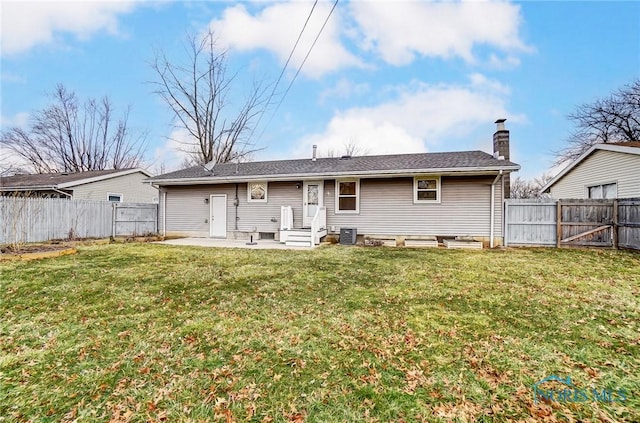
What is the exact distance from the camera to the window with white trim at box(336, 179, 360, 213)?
1097 cm

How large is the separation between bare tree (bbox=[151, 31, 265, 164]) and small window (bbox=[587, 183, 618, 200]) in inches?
743

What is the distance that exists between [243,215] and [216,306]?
322 inches

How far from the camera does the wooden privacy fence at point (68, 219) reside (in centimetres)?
1003

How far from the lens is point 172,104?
21453mm

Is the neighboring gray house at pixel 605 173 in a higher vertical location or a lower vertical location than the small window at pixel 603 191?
higher

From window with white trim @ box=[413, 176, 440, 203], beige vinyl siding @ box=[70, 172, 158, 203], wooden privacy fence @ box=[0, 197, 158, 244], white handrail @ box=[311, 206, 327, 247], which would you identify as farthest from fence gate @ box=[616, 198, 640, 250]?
beige vinyl siding @ box=[70, 172, 158, 203]

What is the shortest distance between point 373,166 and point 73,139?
27.9 metres

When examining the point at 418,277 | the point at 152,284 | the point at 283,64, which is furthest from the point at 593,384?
the point at 283,64

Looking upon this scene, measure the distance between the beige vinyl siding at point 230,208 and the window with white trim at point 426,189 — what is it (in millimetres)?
4273

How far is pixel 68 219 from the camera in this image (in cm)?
1142

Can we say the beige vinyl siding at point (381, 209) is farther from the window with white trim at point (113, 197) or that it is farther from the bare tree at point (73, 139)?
the bare tree at point (73, 139)

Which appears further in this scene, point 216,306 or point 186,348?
point 216,306

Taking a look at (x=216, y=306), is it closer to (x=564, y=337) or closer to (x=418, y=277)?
(x=418, y=277)

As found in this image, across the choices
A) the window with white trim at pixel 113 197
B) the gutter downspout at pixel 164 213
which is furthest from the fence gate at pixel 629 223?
the window with white trim at pixel 113 197
